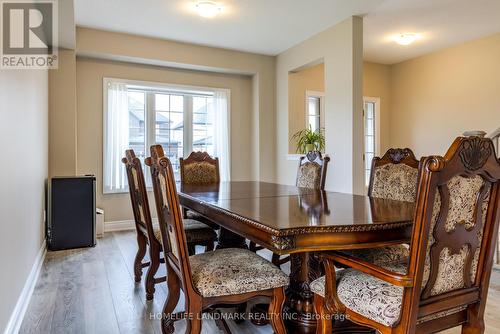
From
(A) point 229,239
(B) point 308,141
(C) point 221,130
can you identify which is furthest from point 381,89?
(A) point 229,239

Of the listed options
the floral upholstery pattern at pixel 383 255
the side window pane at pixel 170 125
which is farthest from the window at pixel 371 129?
the floral upholstery pattern at pixel 383 255

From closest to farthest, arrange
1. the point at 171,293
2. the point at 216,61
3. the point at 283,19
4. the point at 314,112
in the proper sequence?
the point at 171,293 → the point at 283,19 → the point at 216,61 → the point at 314,112

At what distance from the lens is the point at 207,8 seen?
3.65 m

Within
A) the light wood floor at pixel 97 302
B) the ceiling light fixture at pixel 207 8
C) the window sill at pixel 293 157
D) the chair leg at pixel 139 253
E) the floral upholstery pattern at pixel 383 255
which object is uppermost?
the ceiling light fixture at pixel 207 8

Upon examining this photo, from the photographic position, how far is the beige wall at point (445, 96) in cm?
475

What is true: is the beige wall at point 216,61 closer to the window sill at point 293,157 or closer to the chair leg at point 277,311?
the window sill at point 293,157

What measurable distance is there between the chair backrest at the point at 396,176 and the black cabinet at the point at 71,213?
2960mm

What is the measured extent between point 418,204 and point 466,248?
36 centimetres

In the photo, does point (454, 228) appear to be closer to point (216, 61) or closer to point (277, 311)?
point (277, 311)

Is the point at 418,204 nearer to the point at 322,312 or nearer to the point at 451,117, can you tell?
the point at 322,312

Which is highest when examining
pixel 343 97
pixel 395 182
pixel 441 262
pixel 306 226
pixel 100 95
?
pixel 100 95

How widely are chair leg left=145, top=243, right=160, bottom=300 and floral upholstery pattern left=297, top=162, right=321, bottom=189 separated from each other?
1.44 m

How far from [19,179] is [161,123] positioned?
2.93 meters

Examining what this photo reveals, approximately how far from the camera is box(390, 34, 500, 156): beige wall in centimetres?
475
